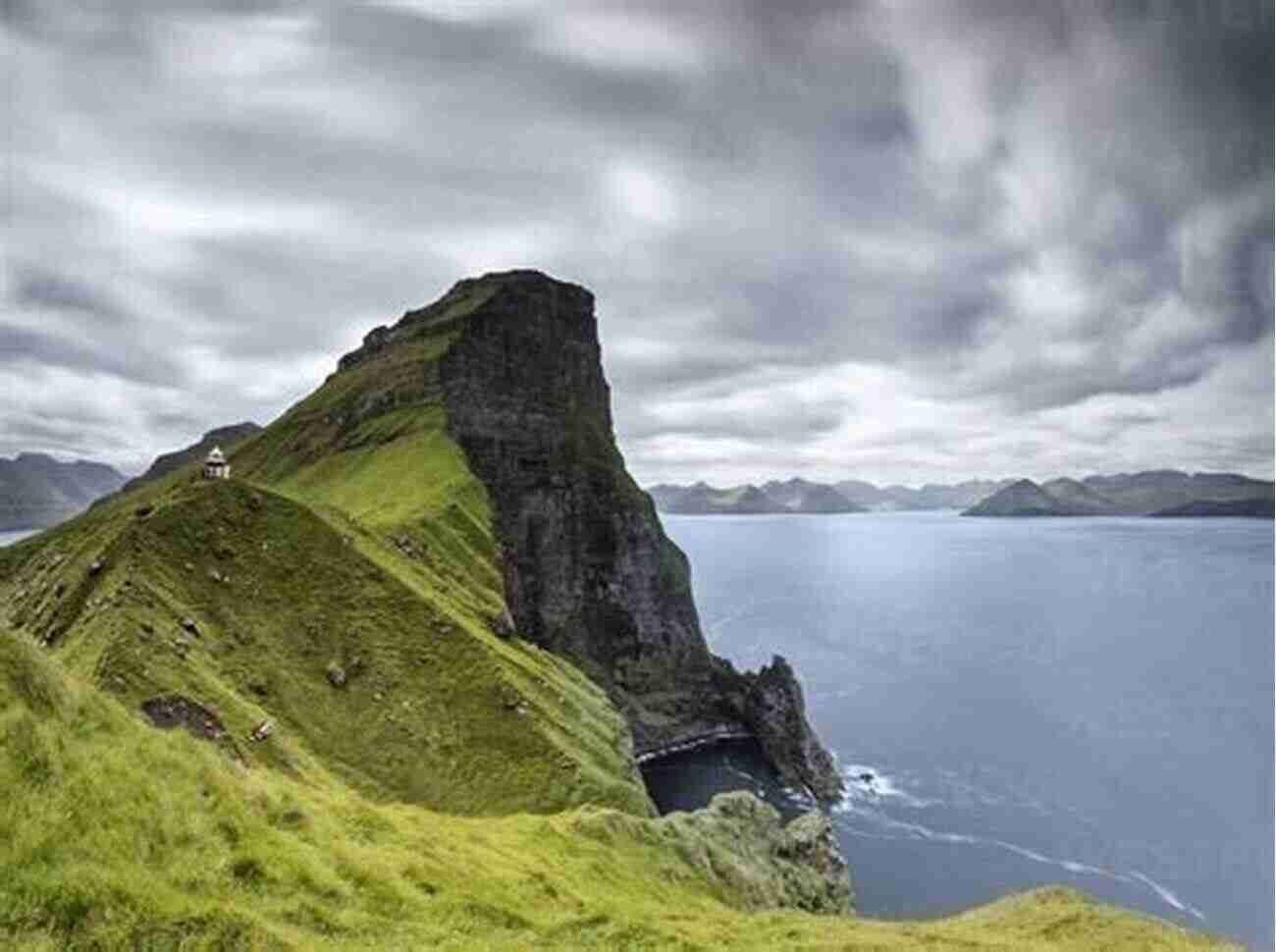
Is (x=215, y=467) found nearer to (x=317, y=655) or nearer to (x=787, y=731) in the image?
(x=317, y=655)

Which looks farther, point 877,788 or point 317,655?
point 877,788

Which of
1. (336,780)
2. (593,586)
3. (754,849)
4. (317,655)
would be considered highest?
(317,655)

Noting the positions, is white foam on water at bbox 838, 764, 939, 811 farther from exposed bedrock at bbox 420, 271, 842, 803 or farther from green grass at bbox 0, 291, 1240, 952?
green grass at bbox 0, 291, 1240, 952

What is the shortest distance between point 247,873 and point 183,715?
108 feet

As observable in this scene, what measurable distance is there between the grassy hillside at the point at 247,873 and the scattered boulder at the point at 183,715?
16.0m

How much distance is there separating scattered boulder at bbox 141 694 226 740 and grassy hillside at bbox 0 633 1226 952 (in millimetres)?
16007

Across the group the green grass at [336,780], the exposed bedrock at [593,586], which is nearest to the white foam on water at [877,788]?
the exposed bedrock at [593,586]

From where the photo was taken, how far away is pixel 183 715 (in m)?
51.0

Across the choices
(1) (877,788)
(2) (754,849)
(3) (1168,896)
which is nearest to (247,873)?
(2) (754,849)

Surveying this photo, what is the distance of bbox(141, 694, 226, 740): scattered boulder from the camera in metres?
49.4

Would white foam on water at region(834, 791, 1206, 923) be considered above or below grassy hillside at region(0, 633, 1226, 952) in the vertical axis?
below

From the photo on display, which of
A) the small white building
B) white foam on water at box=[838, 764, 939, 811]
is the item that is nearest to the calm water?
white foam on water at box=[838, 764, 939, 811]

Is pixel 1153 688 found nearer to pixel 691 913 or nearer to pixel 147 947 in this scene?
pixel 691 913

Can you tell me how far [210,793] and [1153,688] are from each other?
217 metres
